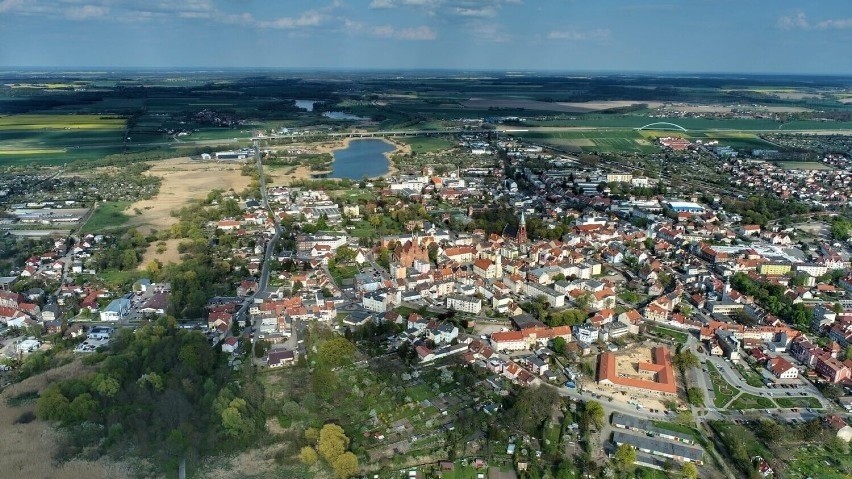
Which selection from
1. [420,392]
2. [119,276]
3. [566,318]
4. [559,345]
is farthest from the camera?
[119,276]

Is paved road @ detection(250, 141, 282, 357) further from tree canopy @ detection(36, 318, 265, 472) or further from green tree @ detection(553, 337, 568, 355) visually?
green tree @ detection(553, 337, 568, 355)

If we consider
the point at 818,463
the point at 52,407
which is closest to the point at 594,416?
the point at 818,463

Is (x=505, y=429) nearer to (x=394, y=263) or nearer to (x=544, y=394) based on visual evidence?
(x=544, y=394)

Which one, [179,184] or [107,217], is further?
[179,184]

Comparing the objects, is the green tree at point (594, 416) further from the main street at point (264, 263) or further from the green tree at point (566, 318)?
the main street at point (264, 263)

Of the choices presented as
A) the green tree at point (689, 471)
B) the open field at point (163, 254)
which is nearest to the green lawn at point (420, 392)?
the green tree at point (689, 471)

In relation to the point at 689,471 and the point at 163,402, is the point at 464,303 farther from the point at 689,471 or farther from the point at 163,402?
the point at 163,402

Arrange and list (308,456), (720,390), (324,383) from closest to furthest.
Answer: (308,456) → (324,383) → (720,390)

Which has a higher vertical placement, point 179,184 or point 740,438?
point 179,184

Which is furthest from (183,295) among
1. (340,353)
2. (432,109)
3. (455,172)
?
(432,109)
